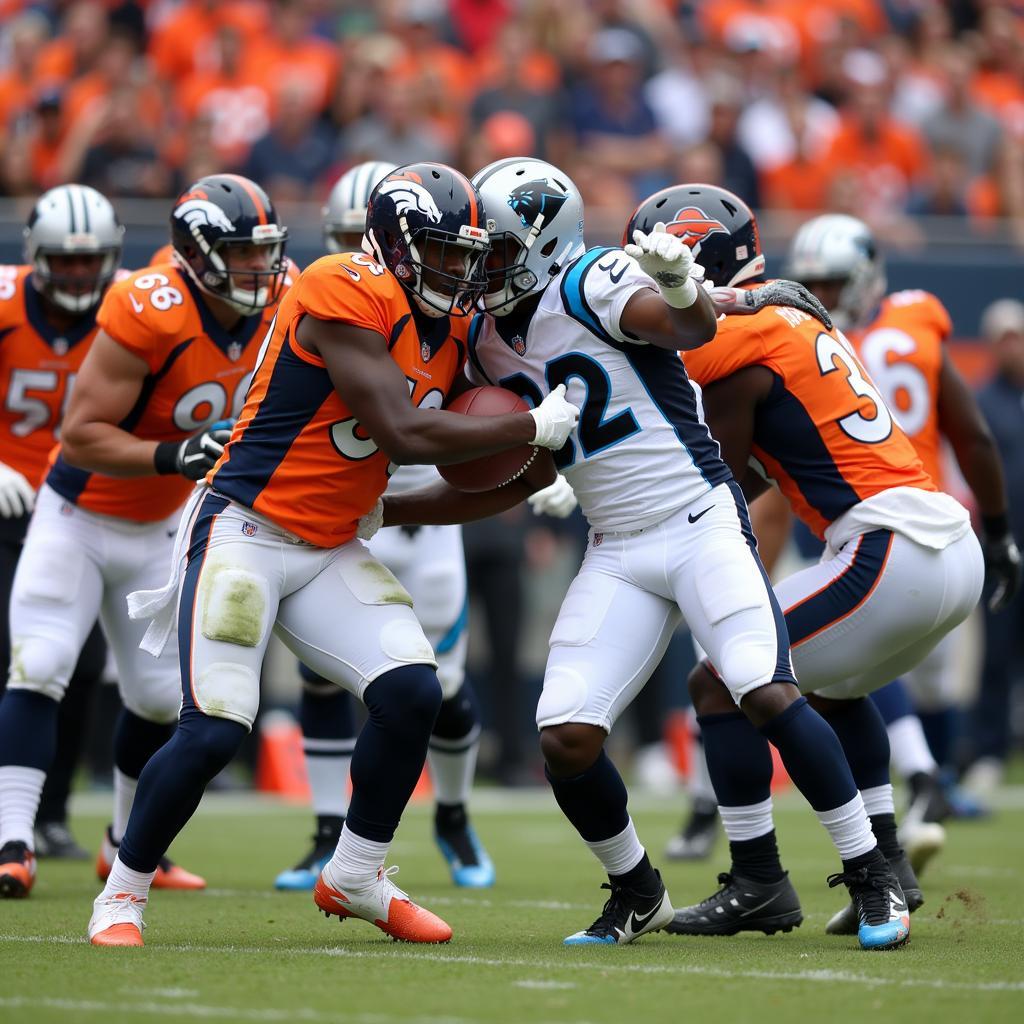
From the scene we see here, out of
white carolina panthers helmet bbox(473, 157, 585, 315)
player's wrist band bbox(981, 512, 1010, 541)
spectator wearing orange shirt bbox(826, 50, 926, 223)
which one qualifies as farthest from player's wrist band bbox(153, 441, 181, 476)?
spectator wearing orange shirt bbox(826, 50, 926, 223)

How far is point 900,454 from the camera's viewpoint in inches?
198

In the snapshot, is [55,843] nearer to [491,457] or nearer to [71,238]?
[71,238]

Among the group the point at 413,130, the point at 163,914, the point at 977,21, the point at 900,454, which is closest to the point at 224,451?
the point at 163,914

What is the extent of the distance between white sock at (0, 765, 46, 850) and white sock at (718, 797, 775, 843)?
215cm

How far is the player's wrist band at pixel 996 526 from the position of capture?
601 cm

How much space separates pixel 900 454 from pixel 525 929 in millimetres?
1663

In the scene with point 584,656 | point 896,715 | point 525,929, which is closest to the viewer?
point 584,656

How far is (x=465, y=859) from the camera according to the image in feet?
20.4

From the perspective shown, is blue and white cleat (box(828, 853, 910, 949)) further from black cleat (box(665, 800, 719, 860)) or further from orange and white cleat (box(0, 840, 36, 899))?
orange and white cleat (box(0, 840, 36, 899))

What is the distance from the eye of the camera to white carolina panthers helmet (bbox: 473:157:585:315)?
4594mm

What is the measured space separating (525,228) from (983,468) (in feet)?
6.77

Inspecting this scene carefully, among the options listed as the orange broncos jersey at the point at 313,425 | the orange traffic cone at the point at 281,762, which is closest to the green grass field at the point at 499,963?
the orange broncos jersey at the point at 313,425

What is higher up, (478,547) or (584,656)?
(584,656)

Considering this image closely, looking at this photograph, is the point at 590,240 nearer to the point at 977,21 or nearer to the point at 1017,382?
the point at 1017,382
